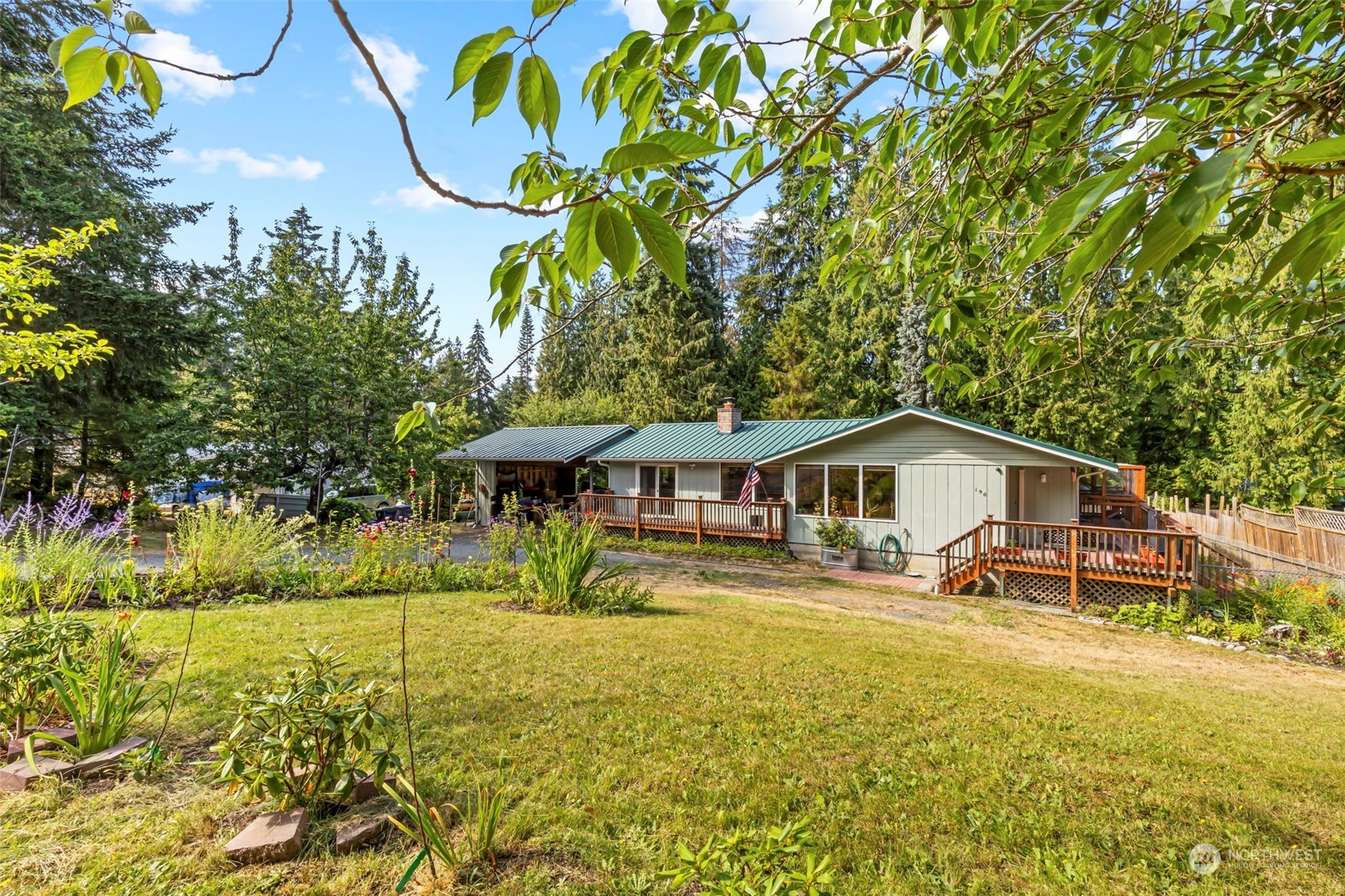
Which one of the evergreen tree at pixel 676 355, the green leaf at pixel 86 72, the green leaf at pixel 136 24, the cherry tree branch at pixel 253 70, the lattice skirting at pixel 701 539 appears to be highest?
the evergreen tree at pixel 676 355

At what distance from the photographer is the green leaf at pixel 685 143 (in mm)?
729

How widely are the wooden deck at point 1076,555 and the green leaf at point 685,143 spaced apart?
1123cm

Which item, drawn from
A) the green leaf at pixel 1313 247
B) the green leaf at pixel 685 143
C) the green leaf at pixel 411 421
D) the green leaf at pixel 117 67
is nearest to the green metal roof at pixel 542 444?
the green leaf at pixel 411 421

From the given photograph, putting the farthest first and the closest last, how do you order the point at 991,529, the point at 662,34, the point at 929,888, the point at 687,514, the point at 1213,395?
the point at 1213,395, the point at 687,514, the point at 991,529, the point at 929,888, the point at 662,34

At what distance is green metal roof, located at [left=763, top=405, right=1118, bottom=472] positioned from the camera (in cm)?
Result: 1100

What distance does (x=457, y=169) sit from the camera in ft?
4.50

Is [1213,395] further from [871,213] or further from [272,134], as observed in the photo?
[272,134]

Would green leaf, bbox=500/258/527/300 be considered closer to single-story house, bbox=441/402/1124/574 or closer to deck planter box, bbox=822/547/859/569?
single-story house, bbox=441/402/1124/574

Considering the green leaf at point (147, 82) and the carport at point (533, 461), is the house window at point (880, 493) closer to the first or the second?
the carport at point (533, 461)

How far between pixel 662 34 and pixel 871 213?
1.67 meters

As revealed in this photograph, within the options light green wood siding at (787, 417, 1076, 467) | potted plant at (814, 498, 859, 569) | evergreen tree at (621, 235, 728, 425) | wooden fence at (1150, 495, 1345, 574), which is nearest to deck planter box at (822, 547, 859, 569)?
potted plant at (814, 498, 859, 569)

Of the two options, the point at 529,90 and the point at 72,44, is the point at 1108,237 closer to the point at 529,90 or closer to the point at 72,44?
the point at 529,90

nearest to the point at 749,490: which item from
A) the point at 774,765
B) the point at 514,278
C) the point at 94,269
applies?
the point at 774,765

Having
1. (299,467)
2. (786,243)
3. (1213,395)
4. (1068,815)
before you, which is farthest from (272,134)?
(1213,395)
